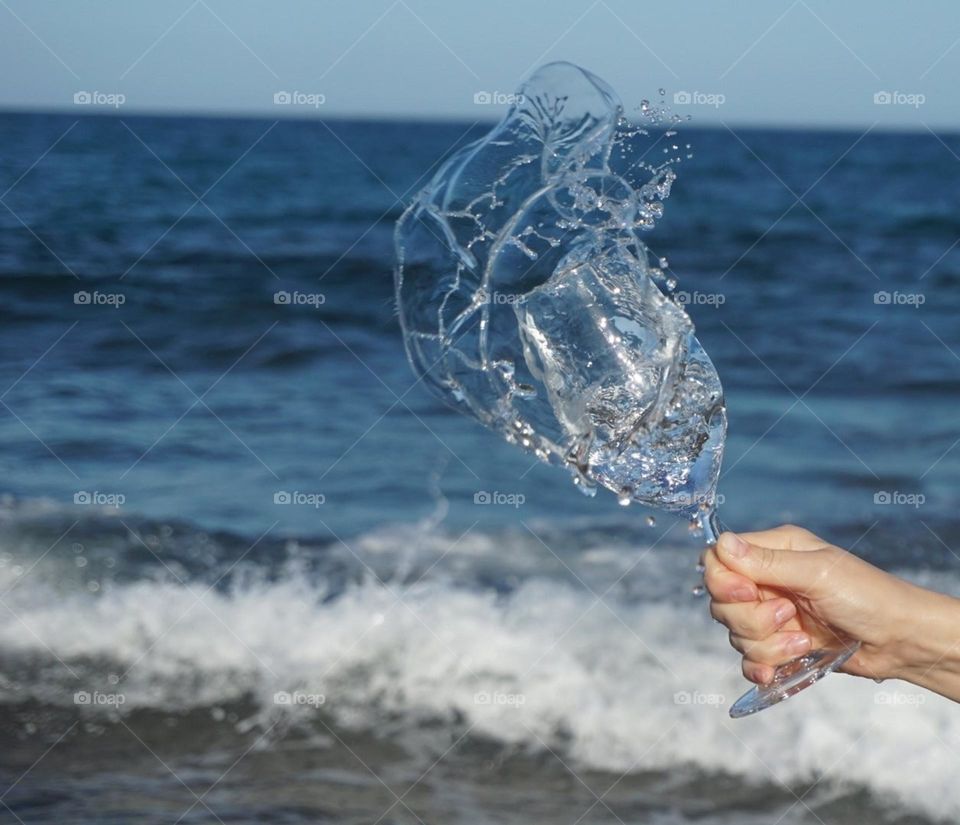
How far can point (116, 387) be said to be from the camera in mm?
9320

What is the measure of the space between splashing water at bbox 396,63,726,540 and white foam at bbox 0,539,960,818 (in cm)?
224

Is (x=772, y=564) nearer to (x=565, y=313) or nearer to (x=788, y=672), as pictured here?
(x=788, y=672)

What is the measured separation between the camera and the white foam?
4.43 meters

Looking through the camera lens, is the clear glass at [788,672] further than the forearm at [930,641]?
No

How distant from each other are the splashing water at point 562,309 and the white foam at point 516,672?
2243mm

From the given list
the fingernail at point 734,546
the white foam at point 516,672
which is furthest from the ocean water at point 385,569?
the fingernail at point 734,546

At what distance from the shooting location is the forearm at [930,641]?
8.08ft

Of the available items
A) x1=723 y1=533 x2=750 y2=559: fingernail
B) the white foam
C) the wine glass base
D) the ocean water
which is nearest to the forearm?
the wine glass base

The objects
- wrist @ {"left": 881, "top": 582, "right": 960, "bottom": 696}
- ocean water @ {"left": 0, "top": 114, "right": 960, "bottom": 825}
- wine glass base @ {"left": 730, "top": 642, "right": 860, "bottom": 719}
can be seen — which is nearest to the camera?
wine glass base @ {"left": 730, "top": 642, "right": 860, "bottom": 719}

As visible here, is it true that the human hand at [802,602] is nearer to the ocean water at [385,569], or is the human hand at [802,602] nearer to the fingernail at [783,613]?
the fingernail at [783,613]

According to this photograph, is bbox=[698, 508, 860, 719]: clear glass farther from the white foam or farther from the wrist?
the white foam

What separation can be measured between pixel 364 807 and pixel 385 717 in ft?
2.33

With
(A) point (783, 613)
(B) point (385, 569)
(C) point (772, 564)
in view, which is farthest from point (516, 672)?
(C) point (772, 564)

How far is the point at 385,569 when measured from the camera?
6199 mm
